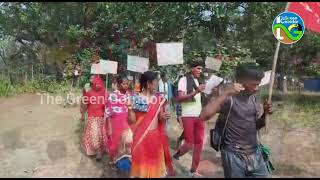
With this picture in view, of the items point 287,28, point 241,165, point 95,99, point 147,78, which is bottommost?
point 241,165

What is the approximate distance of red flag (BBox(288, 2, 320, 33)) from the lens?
590 centimetres

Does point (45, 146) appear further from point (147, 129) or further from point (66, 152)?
point (147, 129)

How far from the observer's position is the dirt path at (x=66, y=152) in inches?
287

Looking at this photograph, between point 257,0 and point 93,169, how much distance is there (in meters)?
5.81

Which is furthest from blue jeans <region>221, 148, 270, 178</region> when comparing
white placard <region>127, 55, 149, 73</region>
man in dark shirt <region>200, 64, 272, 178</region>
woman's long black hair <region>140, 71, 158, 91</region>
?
white placard <region>127, 55, 149, 73</region>

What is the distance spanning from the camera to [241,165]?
4090 millimetres

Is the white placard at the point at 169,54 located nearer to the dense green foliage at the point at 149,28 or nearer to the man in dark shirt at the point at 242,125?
the dense green foliage at the point at 149,28

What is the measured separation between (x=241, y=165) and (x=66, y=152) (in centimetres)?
509

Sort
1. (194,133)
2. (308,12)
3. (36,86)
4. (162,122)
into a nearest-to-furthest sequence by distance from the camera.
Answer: (162,122)
(308,12)
(194,133)
(36,86)

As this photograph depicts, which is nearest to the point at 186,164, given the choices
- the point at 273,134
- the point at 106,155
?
the point at 106,155

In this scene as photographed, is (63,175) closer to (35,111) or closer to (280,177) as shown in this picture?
(280,177)

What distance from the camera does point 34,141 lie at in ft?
32.3

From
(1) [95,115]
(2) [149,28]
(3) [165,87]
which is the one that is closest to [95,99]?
(1) [95,115]

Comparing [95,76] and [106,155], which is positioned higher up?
[95,76]
